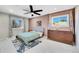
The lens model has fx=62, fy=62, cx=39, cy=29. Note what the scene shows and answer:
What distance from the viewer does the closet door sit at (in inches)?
195

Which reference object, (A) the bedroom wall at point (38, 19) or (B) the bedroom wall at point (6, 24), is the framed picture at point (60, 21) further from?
(B) the bedroom wall at point (6, 24)

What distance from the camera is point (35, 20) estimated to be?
21.6ft

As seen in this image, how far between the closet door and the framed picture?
3.77 m

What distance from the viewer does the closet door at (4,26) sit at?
4943 millimetres

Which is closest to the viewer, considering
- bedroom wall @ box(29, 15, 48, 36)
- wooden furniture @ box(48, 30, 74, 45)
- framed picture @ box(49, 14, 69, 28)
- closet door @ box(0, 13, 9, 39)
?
wooden furniture @ box(48, 30, 74, 45)

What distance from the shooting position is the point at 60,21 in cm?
461

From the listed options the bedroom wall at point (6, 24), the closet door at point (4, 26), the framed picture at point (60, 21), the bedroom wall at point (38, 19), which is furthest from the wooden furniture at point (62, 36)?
the closet door at point (4, 26)

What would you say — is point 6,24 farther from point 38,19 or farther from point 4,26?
point 38,19

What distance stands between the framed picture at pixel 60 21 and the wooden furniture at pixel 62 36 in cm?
62

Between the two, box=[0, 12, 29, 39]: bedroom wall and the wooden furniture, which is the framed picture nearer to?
the wooden furniture

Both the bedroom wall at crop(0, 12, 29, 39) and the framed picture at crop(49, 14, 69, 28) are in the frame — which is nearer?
the framed picture at crop(49, 14, 69, 28)

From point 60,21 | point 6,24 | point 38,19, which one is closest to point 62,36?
point 60,21

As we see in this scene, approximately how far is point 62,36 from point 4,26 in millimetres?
4701

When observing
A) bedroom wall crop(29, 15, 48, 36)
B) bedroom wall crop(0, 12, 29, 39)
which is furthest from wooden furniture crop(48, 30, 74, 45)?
bedroom wall crop(0, 12, 29, 39)
